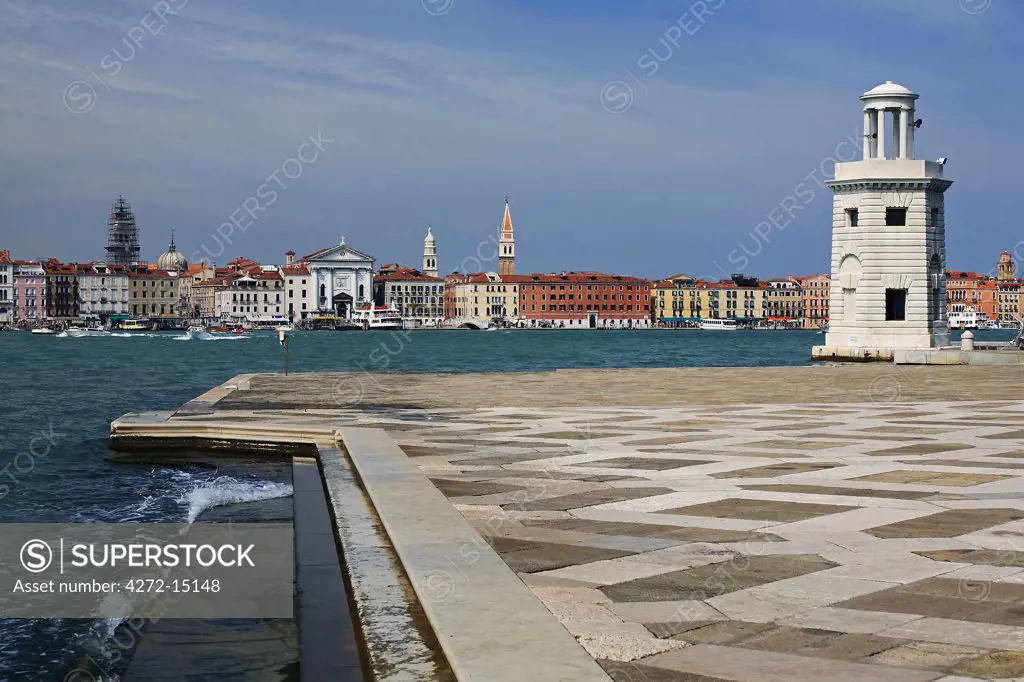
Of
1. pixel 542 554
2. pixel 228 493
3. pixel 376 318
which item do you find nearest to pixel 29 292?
pixel 376 318

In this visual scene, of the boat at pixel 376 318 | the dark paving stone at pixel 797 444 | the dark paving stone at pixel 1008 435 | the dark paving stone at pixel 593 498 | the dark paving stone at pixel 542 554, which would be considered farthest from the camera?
the boat at pixel 376 318

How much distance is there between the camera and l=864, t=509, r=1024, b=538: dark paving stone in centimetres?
708

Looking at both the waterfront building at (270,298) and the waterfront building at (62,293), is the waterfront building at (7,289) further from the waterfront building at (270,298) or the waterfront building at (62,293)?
the waterfront building at (270,298)

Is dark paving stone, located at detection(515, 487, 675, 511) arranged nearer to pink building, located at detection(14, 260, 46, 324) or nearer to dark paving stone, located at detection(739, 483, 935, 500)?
dark paving stone, located at detection(739, 483, 935, 500)

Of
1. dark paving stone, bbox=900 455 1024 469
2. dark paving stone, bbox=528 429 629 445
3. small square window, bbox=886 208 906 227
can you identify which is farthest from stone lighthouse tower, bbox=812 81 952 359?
dark paving stone, bbox=900 455 1024 469

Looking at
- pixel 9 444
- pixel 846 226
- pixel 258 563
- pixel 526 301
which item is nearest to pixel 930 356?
pixel 846 226

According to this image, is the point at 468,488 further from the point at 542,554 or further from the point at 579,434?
the point at 579,434

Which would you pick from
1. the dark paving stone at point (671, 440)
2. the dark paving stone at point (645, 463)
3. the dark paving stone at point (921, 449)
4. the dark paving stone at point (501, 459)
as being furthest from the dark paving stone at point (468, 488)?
the dark paving stone at point (921, 449)

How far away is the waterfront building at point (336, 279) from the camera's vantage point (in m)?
197

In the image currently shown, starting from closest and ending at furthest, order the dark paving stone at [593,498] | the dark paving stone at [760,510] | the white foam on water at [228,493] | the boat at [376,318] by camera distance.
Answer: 1. the dark paving stone at [760,510]
2. the dark paving stone at [593,498]
3. the white foam on water at [228,493]
4. the boat at [376,318]

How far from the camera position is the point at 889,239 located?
47.7 meters

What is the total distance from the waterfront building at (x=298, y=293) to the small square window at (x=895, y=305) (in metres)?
156

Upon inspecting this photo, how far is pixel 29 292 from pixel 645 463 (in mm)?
197989

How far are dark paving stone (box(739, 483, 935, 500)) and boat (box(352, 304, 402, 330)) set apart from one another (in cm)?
17561
